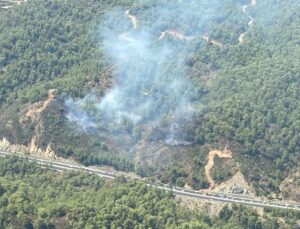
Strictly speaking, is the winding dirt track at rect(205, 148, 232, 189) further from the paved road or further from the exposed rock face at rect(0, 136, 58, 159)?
the exposed rock face at rect(0, 136, 58, 159)

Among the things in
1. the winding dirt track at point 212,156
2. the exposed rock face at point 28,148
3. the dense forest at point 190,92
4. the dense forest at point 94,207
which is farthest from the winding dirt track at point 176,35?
the dense forest at point 94,207

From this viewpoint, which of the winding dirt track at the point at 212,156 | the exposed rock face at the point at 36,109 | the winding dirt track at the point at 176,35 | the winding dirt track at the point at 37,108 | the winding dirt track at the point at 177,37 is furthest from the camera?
the winding dirt track at the point at 176,35

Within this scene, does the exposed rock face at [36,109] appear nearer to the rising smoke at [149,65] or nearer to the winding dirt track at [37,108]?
the winding dirt track at [37,108]

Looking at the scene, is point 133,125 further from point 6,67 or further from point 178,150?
point 6,67

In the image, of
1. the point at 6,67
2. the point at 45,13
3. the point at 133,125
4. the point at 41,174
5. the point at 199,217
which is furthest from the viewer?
the point at 45,13

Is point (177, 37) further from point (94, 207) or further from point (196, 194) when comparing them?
point (94, 207)

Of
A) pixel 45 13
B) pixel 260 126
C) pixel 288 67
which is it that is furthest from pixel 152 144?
pixel 45 13
